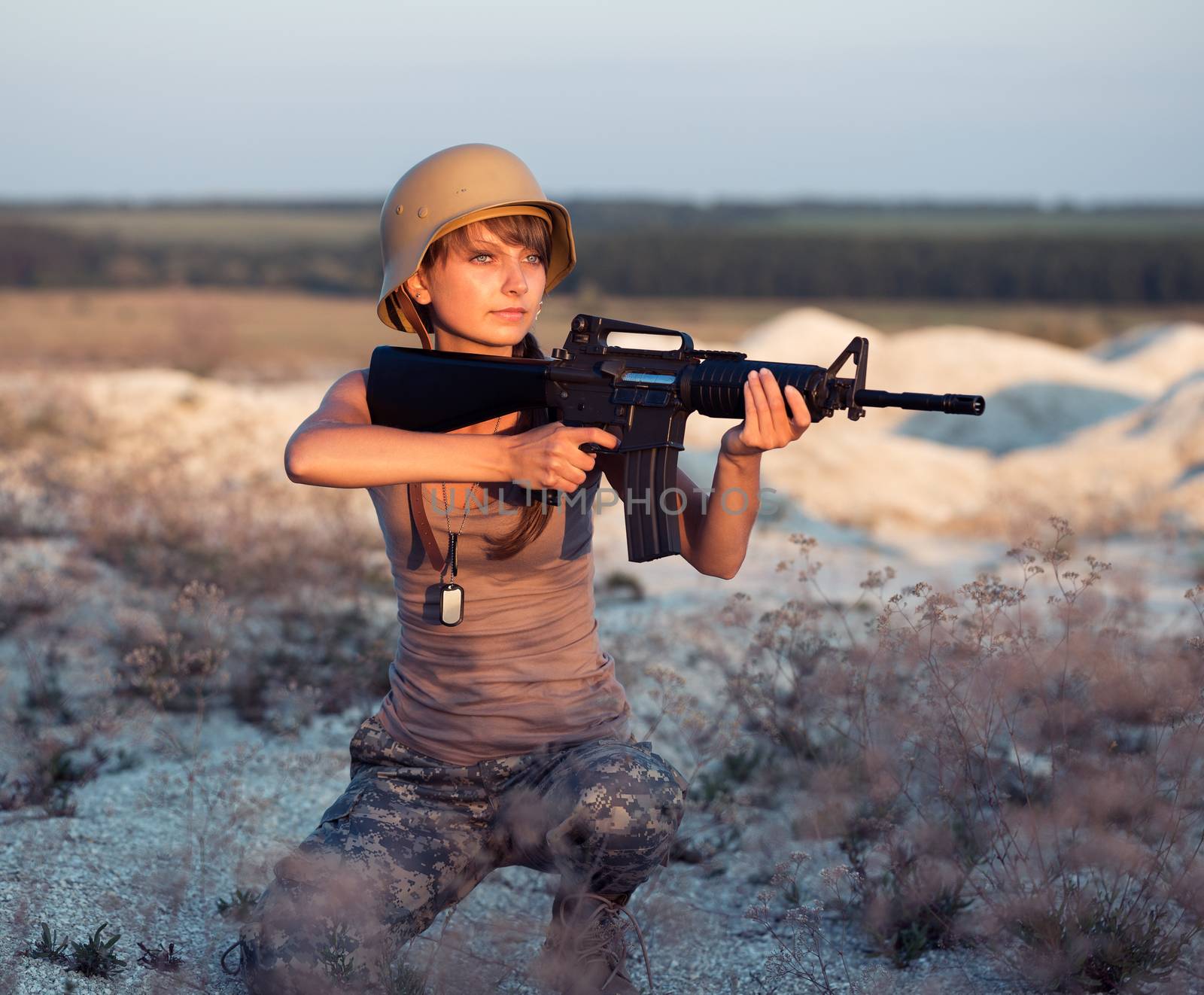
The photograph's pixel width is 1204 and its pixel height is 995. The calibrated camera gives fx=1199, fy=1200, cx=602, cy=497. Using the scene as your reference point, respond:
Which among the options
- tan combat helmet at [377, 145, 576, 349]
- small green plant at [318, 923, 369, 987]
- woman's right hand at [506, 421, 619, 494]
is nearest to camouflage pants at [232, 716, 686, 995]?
small green plant at [318, 923, 369, 987]

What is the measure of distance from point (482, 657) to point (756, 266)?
45626 millimetres

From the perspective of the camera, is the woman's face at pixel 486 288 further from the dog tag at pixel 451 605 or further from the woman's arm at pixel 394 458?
the dog tag at pixel 451 605

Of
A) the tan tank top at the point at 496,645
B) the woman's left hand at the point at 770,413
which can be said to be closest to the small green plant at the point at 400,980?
the tan tank top at the point at 496,645

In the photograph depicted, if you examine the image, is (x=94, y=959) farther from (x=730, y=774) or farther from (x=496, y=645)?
(x=730, y=774)

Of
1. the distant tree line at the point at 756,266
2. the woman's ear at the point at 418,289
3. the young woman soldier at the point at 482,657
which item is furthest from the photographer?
the distant tree line at the point at 756,266

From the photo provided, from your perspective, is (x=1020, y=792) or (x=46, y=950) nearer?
(x=46, y=950)

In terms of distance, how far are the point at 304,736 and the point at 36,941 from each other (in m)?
1.69

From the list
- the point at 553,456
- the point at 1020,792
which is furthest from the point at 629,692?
the point at 553,456

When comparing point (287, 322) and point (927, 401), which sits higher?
point (287, 322)

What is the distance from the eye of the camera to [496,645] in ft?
9.33

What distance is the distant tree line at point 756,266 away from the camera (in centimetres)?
4216

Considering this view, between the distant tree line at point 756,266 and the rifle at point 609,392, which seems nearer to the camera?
the rifle at point 609,392


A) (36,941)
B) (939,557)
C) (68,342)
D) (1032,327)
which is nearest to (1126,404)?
(939,557)

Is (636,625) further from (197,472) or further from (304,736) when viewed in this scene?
(197,472)
